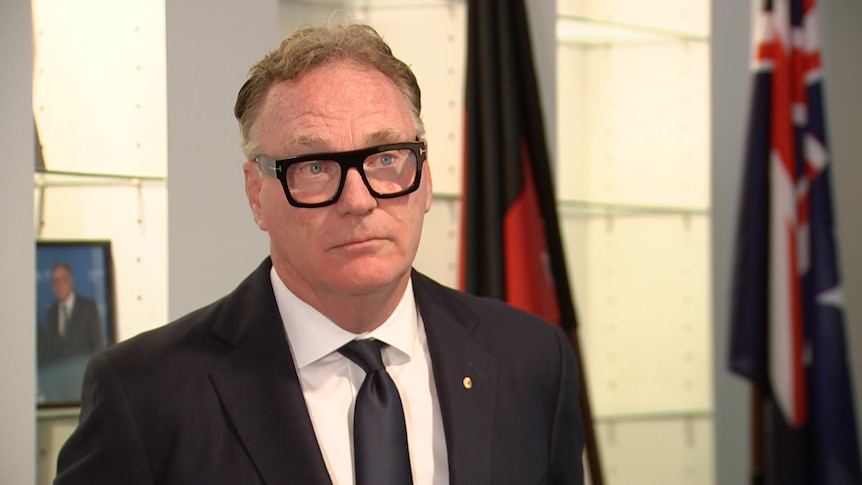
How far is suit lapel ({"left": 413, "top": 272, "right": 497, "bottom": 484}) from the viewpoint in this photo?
165 cm

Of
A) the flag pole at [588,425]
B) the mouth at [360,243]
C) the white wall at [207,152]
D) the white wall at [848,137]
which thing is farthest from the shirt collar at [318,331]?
the white wall at [848,137]

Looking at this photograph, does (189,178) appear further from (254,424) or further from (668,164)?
(668,164)

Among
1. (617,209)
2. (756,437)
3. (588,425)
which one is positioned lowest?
(756,437)

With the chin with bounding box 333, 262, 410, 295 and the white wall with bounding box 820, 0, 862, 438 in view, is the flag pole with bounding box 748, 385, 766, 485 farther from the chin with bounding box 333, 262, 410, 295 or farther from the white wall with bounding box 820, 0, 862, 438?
the chin with bounding box 333, 262, 410, 295

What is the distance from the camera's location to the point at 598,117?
3.99 metres

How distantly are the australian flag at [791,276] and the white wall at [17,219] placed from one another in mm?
2359

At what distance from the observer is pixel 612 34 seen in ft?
13.0

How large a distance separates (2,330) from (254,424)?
110 cm

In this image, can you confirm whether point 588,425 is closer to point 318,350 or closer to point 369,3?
point 369,3

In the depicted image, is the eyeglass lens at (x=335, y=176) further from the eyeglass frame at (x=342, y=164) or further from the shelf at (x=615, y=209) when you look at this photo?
the shelf at (x=615, y=209)

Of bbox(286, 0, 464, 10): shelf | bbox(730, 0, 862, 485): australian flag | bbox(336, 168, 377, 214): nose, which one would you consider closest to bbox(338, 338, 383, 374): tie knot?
bbox(336, 168, 377, 214): nose

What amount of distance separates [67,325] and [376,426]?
112 cm

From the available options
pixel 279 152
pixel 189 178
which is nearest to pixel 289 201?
pixel 279 152

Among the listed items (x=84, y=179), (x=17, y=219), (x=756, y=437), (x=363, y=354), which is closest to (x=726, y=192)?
(x=756, y=437)
